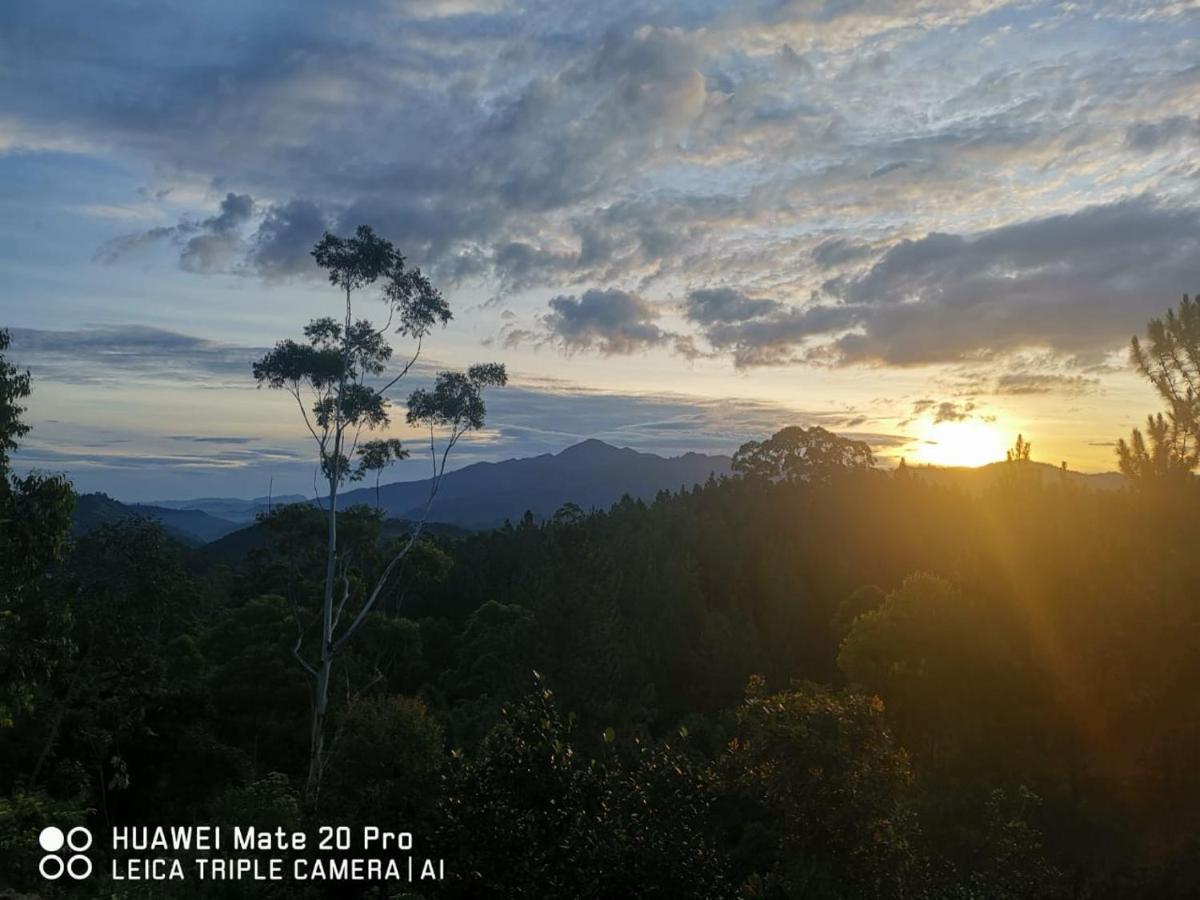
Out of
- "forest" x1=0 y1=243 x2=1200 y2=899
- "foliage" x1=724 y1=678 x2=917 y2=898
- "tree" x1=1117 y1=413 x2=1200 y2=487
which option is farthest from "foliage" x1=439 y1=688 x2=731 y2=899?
"tree" x1=1117 y1=413 x2=1200 y2=487

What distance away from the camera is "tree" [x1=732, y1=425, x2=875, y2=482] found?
61844 millimetres

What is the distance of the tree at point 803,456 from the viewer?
61844 mm

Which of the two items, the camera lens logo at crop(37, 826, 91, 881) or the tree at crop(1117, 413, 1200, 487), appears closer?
the camera lens logo at crop(37, 826, 91, 881)

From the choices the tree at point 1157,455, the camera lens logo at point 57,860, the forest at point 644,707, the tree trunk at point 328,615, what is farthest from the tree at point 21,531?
the tree at point 1157,455

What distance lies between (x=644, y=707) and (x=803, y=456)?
3734 cm

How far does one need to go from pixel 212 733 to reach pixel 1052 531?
94.5 ft

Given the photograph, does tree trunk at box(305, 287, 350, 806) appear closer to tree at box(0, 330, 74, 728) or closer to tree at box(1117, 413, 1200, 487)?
tree at box(0, 330, 74, 728)

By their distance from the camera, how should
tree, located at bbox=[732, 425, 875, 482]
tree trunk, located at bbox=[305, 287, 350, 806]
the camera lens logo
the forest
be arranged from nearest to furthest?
the forest < the camera lens logo < tree trunk, located at bbox=[305, 287, 350, 806] < tree, located at bbox=[732, 425, 875, 482]

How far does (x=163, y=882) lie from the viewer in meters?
11.2

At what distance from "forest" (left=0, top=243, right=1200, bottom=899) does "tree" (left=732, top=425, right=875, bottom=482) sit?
51.9 feet

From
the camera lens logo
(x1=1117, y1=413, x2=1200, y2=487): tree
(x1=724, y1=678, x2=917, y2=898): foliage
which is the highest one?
(x1=1117, y1=413, x2=1200, y2=487): tree

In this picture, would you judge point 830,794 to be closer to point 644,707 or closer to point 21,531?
point 21,531

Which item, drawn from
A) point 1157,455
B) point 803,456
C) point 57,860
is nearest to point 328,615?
Result: point 57,860

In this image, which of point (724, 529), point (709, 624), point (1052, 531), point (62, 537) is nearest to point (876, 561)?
point (724, 529)
